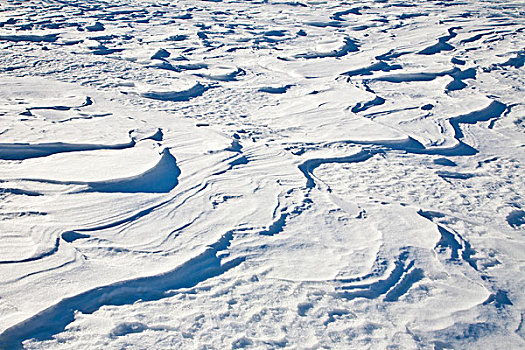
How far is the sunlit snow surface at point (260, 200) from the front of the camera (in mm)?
1326

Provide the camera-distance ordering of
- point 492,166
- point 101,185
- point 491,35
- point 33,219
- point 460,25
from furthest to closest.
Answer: point 460,25 < point 491,35 < point 492,166 < point 101,185 < point 33,219

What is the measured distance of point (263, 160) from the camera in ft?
7.50

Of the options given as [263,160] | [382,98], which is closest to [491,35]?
[382,98]

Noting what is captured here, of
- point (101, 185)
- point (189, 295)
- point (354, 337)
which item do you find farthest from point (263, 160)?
point (354, 337)

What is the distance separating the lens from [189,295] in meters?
1.40

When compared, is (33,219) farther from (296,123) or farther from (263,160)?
(296,123)

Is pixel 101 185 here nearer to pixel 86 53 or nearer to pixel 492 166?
pixel 492 166

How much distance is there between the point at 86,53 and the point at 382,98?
256 centimetres

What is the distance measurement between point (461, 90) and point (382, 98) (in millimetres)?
625

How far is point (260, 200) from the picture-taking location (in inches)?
76.3

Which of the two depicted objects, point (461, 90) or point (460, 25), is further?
point (460, 25)

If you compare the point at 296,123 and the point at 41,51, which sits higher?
the point at 41,51

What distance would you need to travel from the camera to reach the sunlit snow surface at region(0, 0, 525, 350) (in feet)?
4.35

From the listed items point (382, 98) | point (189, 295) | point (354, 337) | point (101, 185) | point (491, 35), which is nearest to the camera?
point (354, 337)
